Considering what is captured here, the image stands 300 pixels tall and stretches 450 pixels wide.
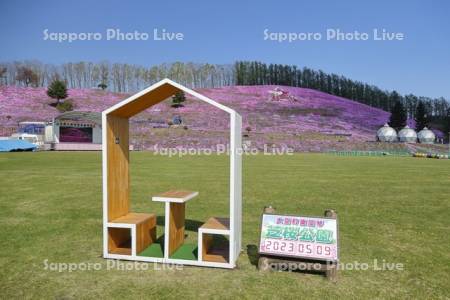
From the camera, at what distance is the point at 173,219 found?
6469 millimetres

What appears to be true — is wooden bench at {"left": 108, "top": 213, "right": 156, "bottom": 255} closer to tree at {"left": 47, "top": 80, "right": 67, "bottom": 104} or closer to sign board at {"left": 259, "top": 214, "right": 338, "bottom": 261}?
sign board at {"left": 259, "top": 214, "right": 338, "bottom": 261}

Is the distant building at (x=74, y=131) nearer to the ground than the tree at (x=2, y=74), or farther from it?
nearer to the ground

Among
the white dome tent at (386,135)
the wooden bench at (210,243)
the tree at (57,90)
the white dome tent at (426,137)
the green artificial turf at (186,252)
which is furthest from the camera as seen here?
the white dome tent at (426,137)

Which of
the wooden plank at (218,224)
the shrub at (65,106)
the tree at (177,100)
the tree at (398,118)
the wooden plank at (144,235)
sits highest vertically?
A: the tree at (177,100)

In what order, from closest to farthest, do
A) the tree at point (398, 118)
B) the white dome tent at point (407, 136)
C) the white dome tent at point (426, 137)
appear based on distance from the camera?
1. the white dome tent at point (407, 136)
2. the white dome tent at point (426, 137)
3. the tree at point (398, 118)

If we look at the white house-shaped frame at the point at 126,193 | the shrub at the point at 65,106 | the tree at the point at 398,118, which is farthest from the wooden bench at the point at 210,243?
the tree at the point at 398,118

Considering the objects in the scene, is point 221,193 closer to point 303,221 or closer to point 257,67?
point 303,221

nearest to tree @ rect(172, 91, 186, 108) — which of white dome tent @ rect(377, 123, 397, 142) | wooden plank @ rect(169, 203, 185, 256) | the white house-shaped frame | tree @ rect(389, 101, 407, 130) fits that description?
white dome tent @ rect(377, 123, 397, 142)

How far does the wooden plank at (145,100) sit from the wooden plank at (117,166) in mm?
176

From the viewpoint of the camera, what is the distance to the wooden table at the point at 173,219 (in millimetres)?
6164

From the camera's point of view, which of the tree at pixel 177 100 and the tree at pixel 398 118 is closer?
the tree at pixel 177 100

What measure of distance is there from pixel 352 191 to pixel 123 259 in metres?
9.86

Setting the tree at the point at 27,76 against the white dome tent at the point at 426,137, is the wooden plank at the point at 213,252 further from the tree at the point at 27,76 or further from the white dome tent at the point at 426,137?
the tree at the point at 27,76

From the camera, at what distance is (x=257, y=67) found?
120 metres
